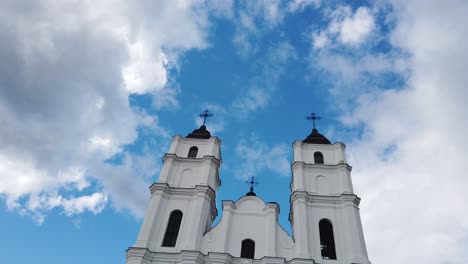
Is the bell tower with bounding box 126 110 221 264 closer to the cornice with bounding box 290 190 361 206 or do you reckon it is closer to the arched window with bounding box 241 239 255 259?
the arched window with bounding box 241 239 255 259

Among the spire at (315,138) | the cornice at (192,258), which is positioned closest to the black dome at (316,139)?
the spire at (315,138)

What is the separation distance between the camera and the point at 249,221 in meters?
23.8

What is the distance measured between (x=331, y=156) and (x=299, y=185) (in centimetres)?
415

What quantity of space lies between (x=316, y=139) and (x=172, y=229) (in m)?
12.8

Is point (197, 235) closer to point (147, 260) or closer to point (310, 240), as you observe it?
point (147, 260)

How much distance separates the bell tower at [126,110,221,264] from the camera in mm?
22078

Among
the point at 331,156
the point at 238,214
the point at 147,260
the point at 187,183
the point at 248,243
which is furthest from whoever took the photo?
the point at 331,156

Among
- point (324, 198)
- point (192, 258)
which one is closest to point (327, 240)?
point (324, 198)

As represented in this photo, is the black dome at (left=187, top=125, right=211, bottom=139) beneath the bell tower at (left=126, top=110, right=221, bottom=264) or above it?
above

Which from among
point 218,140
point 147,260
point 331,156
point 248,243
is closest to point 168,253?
point 147,260

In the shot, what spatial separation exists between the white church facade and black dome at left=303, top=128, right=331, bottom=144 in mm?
1531

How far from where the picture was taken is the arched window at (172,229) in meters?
22.6

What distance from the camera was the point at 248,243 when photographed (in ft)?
74.4

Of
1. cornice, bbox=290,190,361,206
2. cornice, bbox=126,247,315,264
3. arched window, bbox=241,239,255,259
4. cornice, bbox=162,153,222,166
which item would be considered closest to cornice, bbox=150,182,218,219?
cornice, bbox=162,153,222,166
